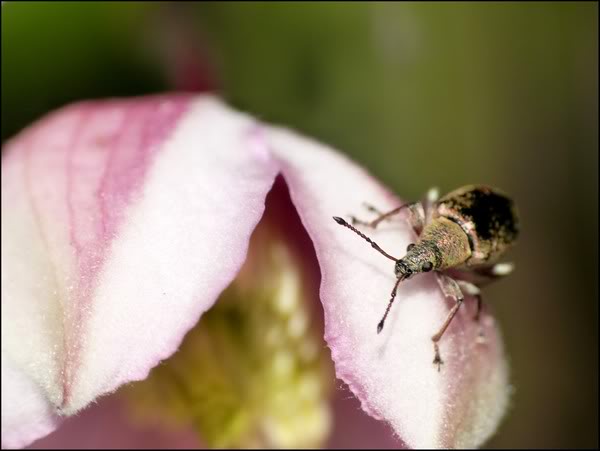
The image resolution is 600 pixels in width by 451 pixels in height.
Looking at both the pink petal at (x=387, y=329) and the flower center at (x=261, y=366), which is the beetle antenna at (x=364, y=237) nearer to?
the pink petal at (x=387, y=329)

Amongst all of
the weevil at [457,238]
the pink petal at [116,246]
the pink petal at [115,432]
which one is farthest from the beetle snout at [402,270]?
the pink petal at [115,432]

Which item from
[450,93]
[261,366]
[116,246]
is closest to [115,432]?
[261,366]

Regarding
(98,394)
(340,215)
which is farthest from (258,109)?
(98,394)

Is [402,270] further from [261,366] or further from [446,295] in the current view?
[261,366]

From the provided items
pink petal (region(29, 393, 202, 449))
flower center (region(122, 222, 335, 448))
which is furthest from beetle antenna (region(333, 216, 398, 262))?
pink petal (region(29, 393, 202, 449))

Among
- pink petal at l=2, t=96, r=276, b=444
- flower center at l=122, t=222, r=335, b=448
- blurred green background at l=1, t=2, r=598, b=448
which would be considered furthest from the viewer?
blurred green background at l=1, t=2, r=598, b=448

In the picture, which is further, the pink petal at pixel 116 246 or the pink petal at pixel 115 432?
the pink petal at pixel 115 432

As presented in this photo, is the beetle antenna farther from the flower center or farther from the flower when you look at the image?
the flower center

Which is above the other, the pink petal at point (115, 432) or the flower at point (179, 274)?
the flower at point (179, 274)
